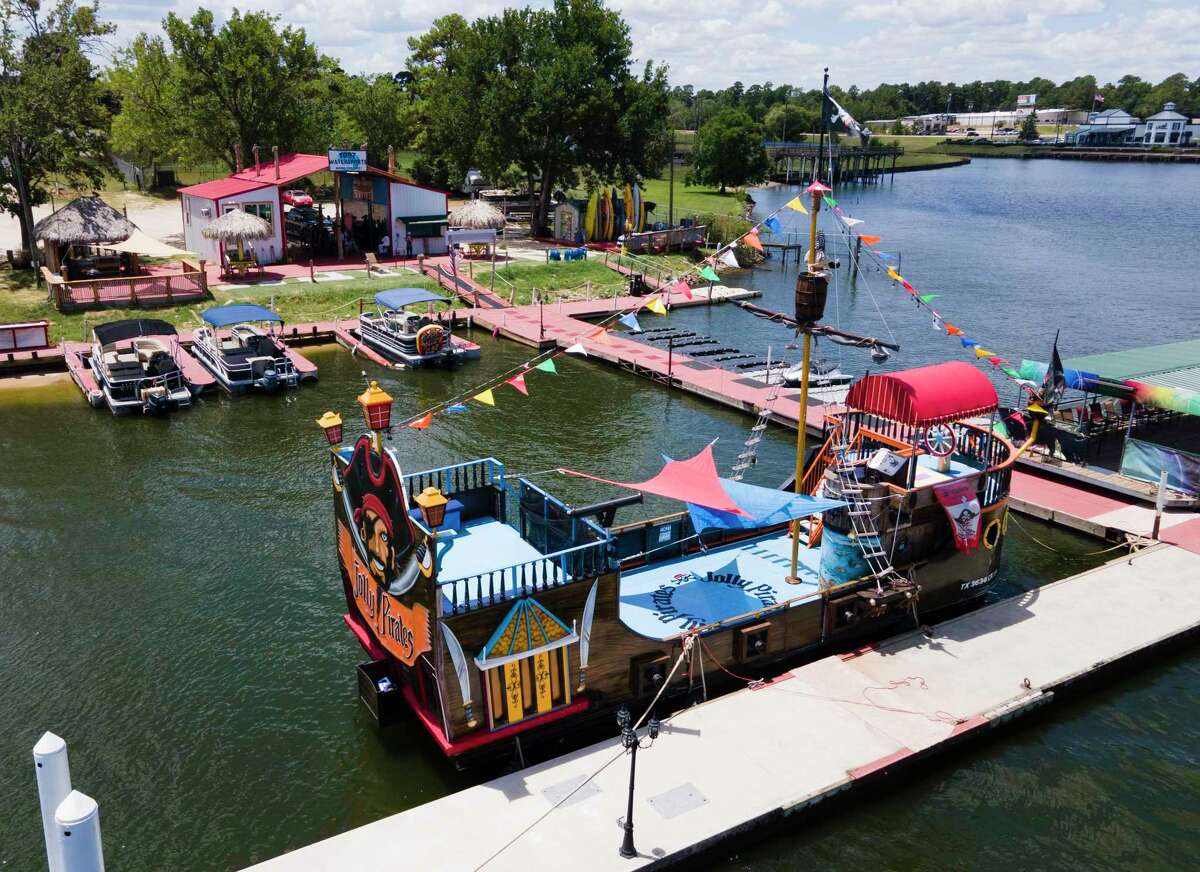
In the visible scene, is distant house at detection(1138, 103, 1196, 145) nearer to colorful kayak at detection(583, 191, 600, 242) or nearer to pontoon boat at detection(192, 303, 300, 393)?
colorful kayak at detection(583, 191, 600, 242)

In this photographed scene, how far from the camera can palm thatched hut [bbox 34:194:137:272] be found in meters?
43.0

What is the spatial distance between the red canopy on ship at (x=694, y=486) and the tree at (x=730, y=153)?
8840 centimetres

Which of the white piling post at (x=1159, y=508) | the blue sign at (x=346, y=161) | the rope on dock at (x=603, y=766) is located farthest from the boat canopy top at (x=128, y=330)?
the white piling post at (x=1159, y=508)

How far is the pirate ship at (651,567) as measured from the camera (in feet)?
47.0

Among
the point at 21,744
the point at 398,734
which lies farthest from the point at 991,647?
the point at 21,744

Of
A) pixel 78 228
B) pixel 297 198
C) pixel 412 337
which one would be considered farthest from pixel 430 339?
pixel 297 198

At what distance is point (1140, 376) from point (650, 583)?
16.4 metres

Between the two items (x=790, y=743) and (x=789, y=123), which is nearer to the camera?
(x=790, y=743)

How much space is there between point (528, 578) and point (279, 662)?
20.9ft

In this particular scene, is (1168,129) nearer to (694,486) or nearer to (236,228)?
(236,228)

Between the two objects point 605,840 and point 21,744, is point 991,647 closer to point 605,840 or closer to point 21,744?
point 605,840

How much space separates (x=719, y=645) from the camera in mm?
16672

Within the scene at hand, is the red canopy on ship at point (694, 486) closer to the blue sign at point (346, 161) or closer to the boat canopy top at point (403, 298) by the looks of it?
the boat canopy top at point (403, 298)

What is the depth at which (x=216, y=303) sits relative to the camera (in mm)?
43344
